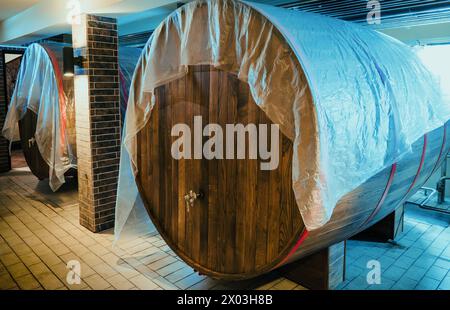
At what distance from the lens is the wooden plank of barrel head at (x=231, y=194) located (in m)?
2.51

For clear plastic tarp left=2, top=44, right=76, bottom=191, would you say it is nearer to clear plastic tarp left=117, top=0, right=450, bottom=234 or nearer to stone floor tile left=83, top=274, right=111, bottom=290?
stone floor tile left=83, top=274, right=111, bottom=290

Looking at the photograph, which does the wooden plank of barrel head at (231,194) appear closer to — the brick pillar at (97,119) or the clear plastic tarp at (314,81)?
the clear plastic tarp at (314,81)

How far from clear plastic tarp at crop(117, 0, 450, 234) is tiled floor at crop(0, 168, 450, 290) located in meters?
1.43

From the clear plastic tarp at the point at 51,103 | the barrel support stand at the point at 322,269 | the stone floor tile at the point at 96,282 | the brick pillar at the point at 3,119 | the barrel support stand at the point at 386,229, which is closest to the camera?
the barrel support stand at the point at 322,269

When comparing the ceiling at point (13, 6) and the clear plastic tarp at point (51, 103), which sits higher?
the ceiling at point (13, 6)

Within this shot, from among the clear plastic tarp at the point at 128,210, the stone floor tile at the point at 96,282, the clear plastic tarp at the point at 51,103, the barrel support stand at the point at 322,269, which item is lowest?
the stone floor tile at the point at 96,282

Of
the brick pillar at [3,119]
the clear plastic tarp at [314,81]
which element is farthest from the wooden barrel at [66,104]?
the clear plastic tarp at [314,81]

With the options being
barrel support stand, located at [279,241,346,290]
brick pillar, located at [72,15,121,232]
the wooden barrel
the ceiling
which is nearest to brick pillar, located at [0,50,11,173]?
the wooden barrel

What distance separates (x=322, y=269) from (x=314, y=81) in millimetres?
1700

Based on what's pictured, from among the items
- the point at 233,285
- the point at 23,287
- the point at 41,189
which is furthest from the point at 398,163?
the point at 41,189

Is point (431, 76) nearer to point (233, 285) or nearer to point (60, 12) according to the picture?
point (233, 285)

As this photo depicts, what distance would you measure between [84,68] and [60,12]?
49.2 inches

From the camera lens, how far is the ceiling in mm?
5445

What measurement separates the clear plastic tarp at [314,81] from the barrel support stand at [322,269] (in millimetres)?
953
